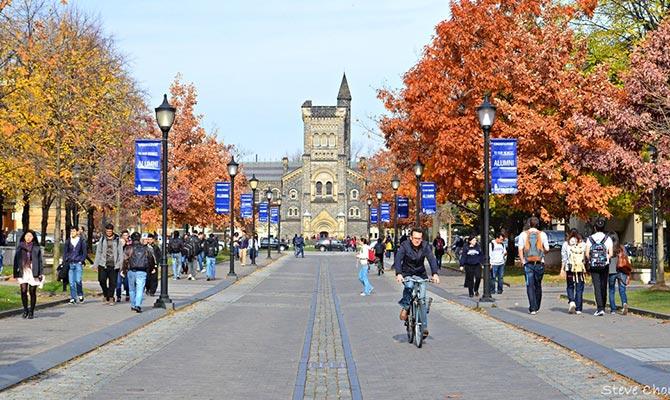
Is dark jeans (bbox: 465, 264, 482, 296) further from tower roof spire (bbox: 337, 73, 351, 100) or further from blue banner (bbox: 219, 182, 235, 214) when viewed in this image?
tower roof spire (bbox: 337, 73, 351, 100)

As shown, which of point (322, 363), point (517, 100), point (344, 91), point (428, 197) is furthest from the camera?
point (344, 91)

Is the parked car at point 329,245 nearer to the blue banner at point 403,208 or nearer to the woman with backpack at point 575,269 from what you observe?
the blue banner at point 403,208

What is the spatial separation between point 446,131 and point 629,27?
1056 cm

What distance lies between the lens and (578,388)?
418 inches

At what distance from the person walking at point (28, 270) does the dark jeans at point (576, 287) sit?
10.4 metres

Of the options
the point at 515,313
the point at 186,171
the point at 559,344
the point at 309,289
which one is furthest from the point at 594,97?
the point at 186,171

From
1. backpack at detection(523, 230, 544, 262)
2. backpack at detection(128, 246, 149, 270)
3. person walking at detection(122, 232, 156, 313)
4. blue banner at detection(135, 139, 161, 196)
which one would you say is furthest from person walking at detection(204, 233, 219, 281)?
backpack at detection(523, 230, 544, 262)

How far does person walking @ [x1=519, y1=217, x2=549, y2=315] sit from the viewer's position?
20.5 metres

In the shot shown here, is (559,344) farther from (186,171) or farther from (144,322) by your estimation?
(186,171)

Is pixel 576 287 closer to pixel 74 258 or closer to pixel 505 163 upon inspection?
pixel 505 163

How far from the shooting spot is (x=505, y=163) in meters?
27.3

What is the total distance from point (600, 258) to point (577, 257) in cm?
66

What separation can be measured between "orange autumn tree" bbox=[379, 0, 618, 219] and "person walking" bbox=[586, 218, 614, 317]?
11.5 meters

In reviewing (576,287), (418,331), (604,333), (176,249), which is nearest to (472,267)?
(576,287)
